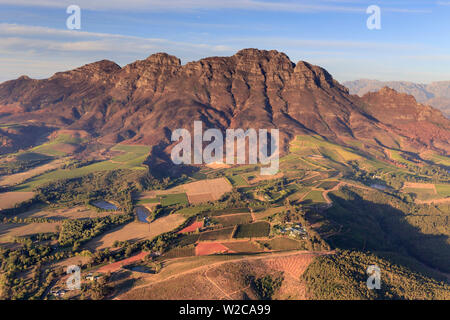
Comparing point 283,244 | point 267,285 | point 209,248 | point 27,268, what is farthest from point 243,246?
point 27,268

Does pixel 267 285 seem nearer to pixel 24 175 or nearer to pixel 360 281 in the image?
pixel 360 281

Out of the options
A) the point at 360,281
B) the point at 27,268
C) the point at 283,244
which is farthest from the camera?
the point at 283,244

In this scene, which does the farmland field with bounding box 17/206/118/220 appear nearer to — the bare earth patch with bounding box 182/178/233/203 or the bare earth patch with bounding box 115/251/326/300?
the bare earth patch with bounding box 182/178/233/203

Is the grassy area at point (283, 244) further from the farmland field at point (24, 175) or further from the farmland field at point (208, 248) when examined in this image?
the farmland field at point (24, 175)

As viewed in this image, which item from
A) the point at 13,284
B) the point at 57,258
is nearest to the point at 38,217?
the point at 57,258

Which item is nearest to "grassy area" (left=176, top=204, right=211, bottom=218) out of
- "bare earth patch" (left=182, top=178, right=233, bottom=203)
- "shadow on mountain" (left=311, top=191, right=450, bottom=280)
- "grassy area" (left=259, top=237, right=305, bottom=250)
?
"bare earth patch" (left=182, top=178, right=233, bottom=203)

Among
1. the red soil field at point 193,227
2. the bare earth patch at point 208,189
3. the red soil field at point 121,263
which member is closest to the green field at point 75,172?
the bare earth patch at point 208,189

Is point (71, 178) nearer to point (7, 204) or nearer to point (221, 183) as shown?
point (7, 204)
